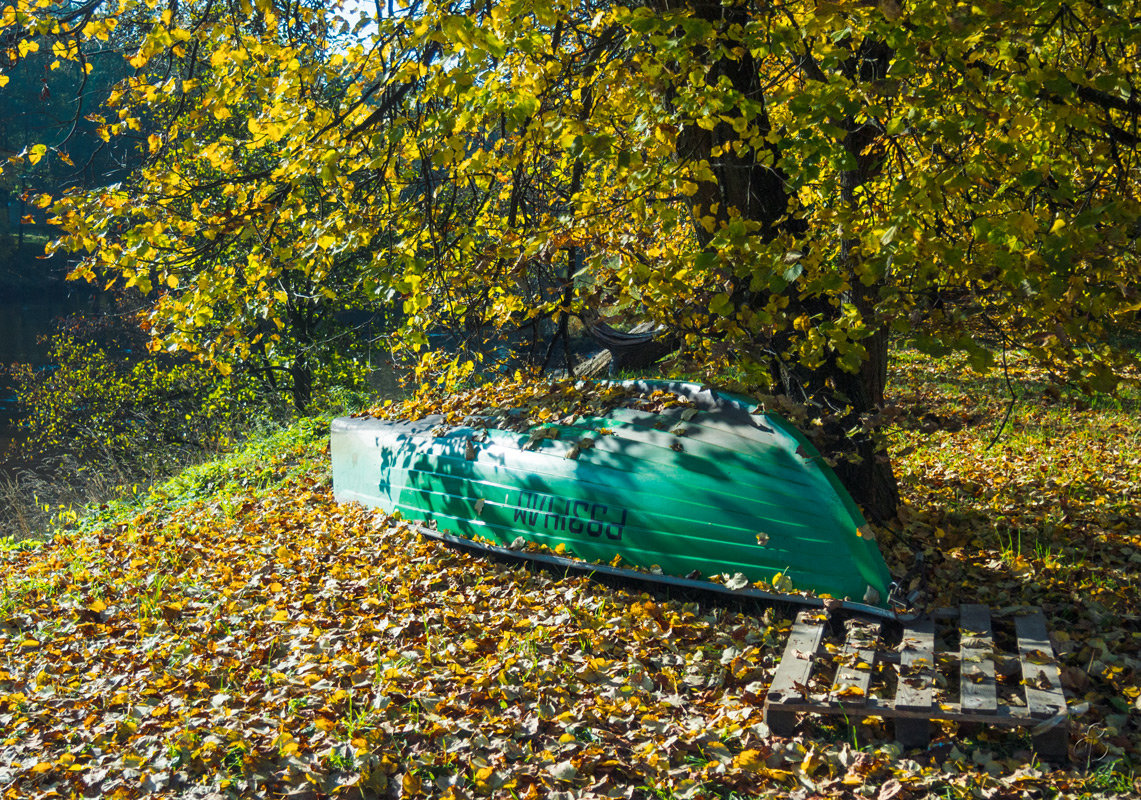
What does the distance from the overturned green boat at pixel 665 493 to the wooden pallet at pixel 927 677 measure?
0.92ft

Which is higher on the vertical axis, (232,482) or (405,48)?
(405,48)

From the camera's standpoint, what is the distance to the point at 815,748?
310 centimetres

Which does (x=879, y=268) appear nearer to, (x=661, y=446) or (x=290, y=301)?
(x=661, y=446)

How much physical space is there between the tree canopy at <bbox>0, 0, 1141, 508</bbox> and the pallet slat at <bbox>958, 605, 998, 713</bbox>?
35.5 inches

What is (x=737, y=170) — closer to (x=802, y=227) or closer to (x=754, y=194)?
(x=754, y=194)

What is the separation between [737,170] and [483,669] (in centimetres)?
288

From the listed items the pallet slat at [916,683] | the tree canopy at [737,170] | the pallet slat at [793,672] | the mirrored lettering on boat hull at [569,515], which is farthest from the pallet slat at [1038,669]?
the mirrored lettering on boat hull at [569,515]

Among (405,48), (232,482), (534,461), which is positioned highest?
(405,48)

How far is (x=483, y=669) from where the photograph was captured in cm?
377

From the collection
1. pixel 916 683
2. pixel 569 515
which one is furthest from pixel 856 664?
pixel 569 515

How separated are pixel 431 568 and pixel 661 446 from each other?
166 centimetres

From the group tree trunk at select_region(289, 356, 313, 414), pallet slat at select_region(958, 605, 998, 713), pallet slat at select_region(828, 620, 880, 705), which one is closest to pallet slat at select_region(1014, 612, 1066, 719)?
pallet slat at select_region(958, 605, 998, 713)

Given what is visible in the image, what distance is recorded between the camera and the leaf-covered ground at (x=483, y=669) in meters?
3.04

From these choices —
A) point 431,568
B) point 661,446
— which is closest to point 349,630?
point 431,568
